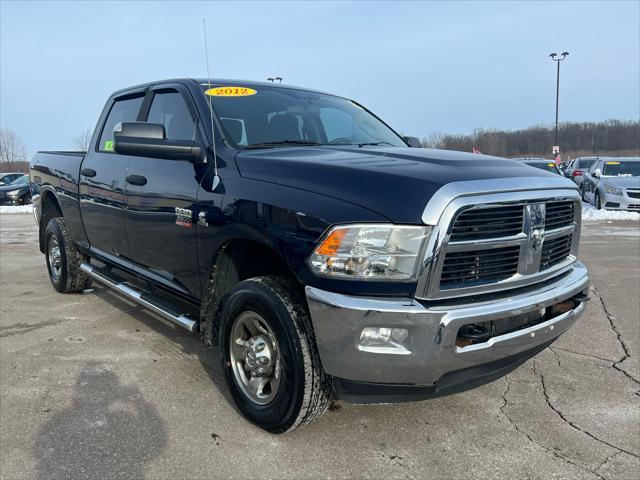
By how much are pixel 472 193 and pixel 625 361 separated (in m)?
2.41

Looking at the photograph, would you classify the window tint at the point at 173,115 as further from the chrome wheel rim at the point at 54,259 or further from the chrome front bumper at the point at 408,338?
the chrome wheel rim at the point at 54,259

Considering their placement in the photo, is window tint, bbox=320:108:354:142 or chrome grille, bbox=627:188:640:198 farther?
chrome grille, bbox=627:188:640:198

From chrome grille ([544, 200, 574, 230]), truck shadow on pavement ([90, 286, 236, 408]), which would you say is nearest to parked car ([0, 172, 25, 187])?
truck shadow on pavement ([90, 286, 236, 408])

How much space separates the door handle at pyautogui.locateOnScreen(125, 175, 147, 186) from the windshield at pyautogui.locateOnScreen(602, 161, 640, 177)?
15.0m

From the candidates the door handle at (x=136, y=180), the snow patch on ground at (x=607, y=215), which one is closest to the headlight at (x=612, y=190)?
the snow patch on ground at (x=607, y=215)

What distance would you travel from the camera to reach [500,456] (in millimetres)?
2637

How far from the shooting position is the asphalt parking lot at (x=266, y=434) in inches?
101

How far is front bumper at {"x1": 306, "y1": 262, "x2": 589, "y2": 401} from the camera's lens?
2.26 meters

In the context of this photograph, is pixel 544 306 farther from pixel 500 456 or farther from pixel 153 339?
pixel 153 339

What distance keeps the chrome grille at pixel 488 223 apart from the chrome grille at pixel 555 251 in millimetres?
336

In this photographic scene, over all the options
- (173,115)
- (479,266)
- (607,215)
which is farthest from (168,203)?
(607,215)

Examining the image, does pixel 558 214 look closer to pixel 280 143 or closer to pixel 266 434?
pixel 280 143

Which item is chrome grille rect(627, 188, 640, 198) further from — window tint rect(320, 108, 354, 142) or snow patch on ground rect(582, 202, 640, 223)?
window tint rect(320, 108, 354, 142)

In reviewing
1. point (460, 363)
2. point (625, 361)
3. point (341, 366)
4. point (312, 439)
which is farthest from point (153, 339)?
point (625, 361)
